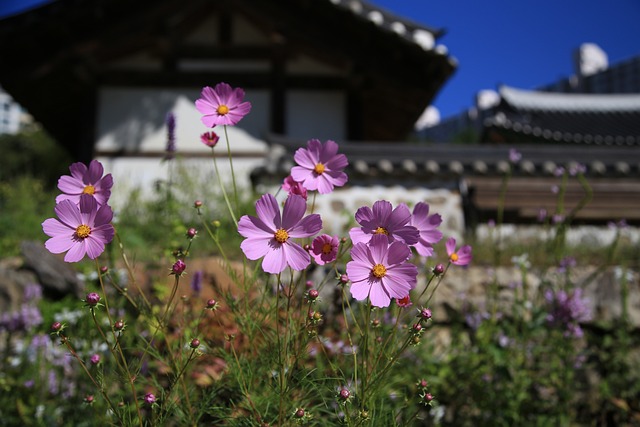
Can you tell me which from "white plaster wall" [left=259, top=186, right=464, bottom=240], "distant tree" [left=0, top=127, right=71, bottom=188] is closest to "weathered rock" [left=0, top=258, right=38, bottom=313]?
"white plaster wall" [left=259, top=186, right=464, bottom=240]

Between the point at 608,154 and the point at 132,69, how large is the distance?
5760 millimetres

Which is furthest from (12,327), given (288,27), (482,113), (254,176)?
(482,113)

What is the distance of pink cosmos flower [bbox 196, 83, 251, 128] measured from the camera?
1152 millimetres

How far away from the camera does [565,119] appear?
35.5 ft

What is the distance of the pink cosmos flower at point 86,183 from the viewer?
1.08 m

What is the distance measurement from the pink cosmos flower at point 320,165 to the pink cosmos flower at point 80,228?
0.37m

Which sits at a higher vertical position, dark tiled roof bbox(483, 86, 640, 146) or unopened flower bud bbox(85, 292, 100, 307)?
dark tiled roof bbox(483, 86, 640, 146)

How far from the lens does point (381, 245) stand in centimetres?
99

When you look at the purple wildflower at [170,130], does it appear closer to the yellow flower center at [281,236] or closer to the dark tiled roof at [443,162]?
the yellow flower center at [281,236]

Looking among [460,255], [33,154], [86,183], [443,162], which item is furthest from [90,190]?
[33,154]

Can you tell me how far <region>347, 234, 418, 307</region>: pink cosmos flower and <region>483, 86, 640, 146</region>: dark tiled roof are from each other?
863 cm

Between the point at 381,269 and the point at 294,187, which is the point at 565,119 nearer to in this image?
the point at 294,187

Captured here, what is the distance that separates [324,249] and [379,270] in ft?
0.38

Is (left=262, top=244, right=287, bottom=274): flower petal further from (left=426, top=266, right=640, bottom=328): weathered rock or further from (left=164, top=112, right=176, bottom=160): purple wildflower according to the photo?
(left=426, top=266, right=640, bottom=328): weathered rock
